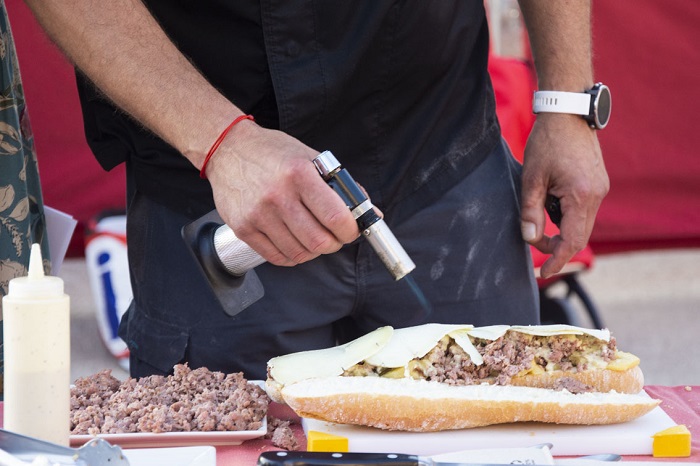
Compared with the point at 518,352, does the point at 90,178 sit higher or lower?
higher

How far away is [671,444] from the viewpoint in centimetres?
136

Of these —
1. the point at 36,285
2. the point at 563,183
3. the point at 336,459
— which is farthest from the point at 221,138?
the point at 563,183

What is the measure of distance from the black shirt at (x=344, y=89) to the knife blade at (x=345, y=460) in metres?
0.81

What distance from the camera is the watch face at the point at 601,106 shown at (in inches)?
82.7

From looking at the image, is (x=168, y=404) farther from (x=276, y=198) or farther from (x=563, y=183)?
(x=563, y=183)

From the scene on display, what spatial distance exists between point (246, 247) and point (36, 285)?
1.62ft

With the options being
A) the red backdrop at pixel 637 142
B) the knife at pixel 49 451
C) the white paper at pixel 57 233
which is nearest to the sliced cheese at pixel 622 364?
the knife at pixel 49 451

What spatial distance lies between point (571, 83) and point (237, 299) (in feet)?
3.20

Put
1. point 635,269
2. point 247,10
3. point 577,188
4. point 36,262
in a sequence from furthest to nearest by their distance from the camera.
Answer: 1. point 635,269
2. point 577,188
3. point 247,10
4. point 36,262

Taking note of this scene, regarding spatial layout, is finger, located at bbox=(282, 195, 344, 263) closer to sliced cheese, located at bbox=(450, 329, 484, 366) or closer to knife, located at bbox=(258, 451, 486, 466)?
sliced cheese, located at bbox=(450, 329, 484, 366)

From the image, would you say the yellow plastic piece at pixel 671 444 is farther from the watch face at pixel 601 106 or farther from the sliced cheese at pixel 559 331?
the watch face at pixel 601 106

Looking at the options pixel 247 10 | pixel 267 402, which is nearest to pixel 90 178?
pixel 247 10

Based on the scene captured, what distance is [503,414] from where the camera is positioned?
55.1 inches

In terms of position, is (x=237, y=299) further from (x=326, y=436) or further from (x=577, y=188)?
(x=577, y=188)
